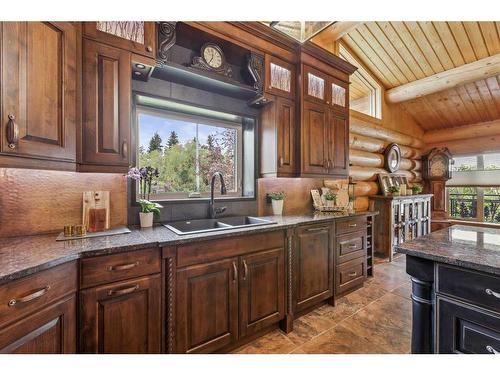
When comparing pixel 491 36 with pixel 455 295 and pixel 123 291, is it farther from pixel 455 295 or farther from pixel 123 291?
pixel 123 291

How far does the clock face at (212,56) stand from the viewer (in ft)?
6.79

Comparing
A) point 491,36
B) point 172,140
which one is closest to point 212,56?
point 172,140

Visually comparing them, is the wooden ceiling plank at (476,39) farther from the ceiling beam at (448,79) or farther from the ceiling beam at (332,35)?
the ceiling beam at (332,35)

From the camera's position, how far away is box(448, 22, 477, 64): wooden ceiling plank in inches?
133

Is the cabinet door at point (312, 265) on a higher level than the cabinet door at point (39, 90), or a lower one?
lower

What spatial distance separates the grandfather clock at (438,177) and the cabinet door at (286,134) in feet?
14.7

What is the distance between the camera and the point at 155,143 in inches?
87.9

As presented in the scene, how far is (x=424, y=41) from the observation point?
362 centimetres

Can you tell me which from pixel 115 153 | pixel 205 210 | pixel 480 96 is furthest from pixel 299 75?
pixel 480 96

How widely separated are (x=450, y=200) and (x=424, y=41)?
3803 mm

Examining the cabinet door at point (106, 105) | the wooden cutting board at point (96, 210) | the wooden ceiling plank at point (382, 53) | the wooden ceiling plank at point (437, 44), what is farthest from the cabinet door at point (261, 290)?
the wooden ceiling plank at point (437, 44)

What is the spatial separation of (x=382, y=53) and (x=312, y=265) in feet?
12.6

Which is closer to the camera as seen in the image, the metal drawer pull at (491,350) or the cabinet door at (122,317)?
the metal drawer pull at (491,350)

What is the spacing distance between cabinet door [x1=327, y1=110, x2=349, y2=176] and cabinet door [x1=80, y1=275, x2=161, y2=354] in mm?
2263
